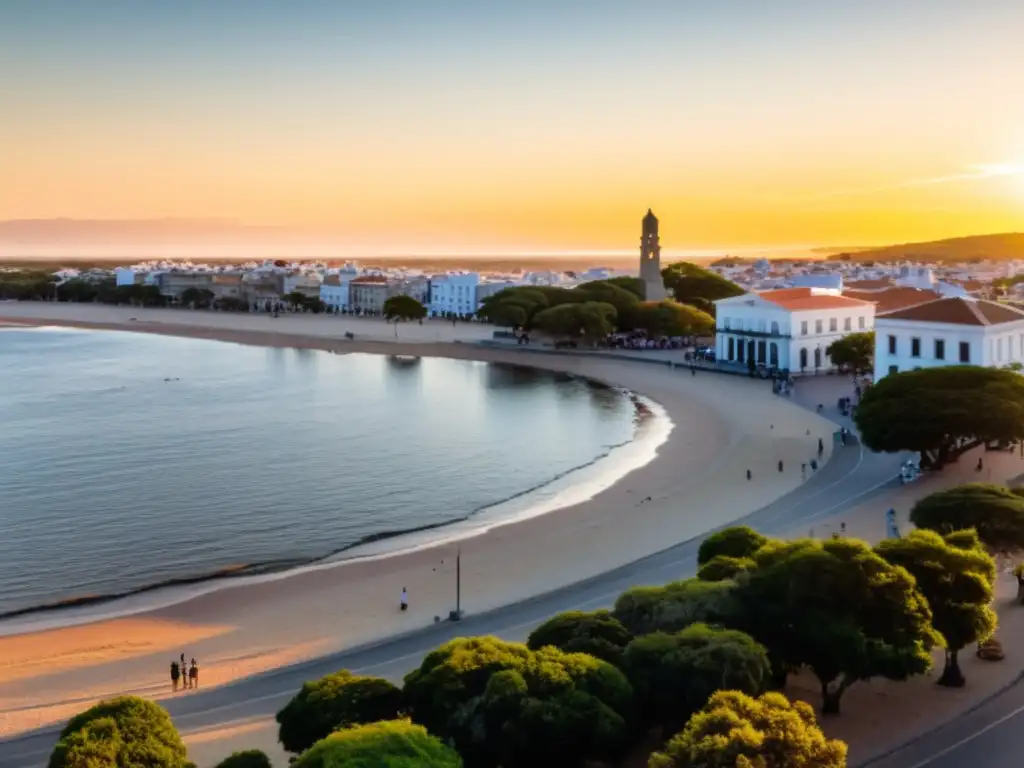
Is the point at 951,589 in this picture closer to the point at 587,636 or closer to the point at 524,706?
the point at 587,636

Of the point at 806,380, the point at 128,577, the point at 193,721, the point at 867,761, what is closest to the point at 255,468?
the point at 128,577

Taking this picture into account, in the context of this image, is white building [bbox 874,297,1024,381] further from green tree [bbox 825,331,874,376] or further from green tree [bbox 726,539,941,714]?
green tree [bbox 726,539,941,714]

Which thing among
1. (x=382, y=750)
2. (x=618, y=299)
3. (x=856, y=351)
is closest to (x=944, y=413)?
(x=382, y=750)

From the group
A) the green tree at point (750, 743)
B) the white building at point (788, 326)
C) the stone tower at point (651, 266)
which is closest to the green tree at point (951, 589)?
the green tree at point (750, 743)

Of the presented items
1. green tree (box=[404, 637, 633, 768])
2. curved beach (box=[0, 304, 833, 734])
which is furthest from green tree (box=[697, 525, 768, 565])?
green tree (box=[404, 637, 633, 768])

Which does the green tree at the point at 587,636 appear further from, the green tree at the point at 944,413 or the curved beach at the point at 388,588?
the green tree at the point at 944,413

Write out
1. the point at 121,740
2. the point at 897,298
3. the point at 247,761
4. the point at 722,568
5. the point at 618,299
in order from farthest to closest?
the point at 618,299
the point at 897,298
the point at 722,568
the point at 247,761
the point at 121,740

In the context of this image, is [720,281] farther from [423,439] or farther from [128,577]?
[128,577]
